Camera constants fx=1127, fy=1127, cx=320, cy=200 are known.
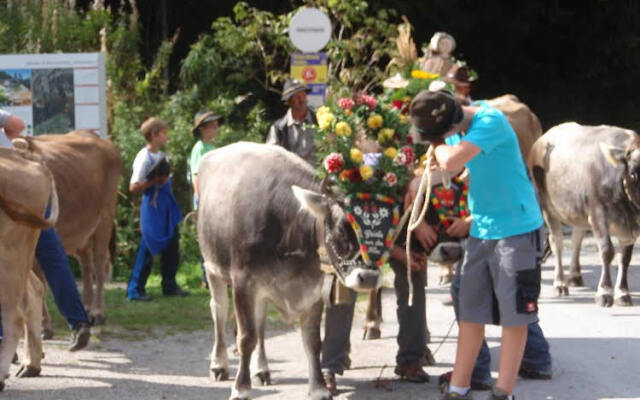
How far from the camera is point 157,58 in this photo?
18.4 m

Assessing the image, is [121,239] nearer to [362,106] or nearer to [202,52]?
[202,52]

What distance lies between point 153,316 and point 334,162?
4335 mm

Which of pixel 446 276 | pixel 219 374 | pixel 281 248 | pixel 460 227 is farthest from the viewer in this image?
pixel 446 276

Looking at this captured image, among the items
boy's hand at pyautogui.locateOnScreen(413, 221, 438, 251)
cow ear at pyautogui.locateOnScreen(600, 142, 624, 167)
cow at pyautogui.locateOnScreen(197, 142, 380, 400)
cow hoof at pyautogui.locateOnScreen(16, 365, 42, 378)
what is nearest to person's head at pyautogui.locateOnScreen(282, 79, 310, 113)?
cow at pyautogui.locateOnScreen(197, 142, 380, 400)

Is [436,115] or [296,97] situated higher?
[436,115]

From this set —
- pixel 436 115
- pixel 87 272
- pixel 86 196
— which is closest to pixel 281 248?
pixel 436 115

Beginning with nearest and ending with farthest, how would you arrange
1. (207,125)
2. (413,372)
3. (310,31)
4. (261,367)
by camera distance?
(413,372) → (261,367) → (207,125) → (310,31)

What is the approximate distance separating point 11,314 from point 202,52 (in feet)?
37.1

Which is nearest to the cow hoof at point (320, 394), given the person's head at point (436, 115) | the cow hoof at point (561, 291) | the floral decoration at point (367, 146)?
the floral decoration at point (367, 146)

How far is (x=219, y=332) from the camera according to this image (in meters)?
8.28

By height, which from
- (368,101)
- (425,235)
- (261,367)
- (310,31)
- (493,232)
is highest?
(310,31)

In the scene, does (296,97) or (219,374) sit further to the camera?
(296,97)

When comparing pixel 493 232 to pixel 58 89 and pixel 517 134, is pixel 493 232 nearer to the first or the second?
pixel 517 134

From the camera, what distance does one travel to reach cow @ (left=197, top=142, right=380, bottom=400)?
7.05 metres
